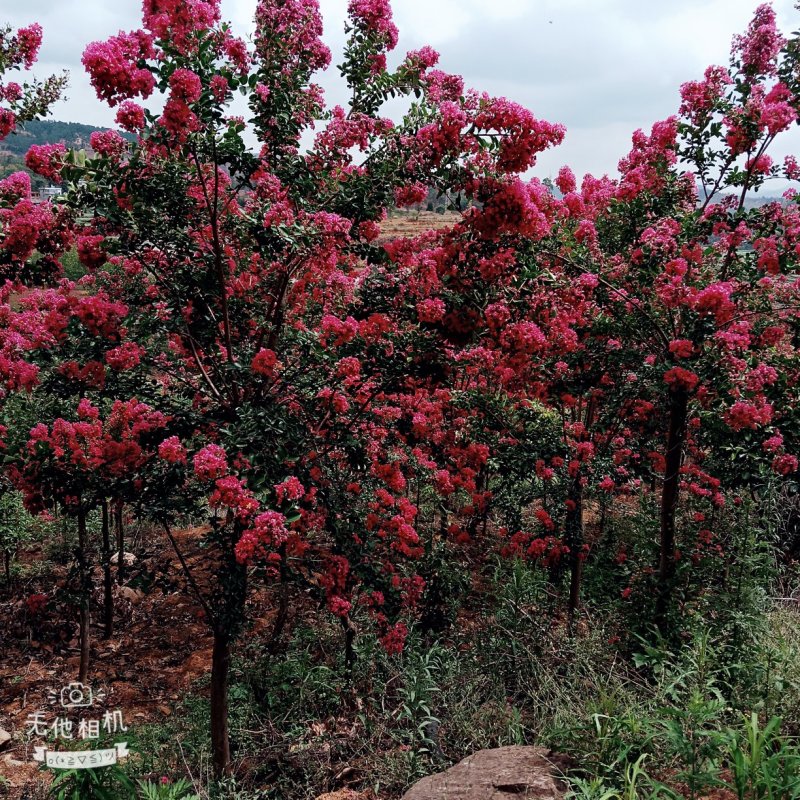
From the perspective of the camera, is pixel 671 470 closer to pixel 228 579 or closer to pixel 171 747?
pixel 228 579

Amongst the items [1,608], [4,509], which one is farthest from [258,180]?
[1,608]

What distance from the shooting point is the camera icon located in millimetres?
5160

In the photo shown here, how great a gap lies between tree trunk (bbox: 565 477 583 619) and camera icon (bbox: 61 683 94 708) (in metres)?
4.39

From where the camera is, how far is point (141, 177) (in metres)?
3.29

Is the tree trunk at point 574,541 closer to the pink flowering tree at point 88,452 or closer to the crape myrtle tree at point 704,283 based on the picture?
the crape myrtle tree at point 704,283

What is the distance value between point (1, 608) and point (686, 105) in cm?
853

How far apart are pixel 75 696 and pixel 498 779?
4406mm

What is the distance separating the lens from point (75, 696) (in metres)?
5.39

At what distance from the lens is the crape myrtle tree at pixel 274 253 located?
3.06m

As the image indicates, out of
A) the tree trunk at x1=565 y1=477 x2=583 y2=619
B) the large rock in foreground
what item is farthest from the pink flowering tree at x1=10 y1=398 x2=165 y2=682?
the tree trunk at x1=565 y1=477 x2=583 y2=619

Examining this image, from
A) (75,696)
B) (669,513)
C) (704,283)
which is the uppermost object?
(704,283)

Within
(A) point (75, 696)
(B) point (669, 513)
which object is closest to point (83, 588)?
(A) point (75, 696)

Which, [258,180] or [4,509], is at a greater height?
[258,180]

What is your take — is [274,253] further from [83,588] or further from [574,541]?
[574,541]
